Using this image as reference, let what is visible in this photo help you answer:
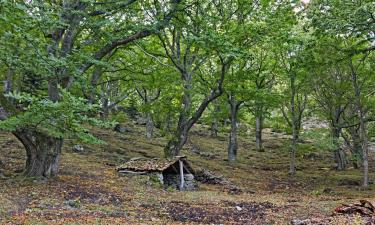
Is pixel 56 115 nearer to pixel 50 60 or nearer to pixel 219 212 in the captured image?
pixel 50 60

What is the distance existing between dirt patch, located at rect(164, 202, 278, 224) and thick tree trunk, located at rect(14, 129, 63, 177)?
548 cm

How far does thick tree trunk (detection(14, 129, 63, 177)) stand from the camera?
15.2 metres

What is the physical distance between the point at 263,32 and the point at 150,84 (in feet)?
31.7

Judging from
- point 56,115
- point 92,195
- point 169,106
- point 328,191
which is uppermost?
point 169,106

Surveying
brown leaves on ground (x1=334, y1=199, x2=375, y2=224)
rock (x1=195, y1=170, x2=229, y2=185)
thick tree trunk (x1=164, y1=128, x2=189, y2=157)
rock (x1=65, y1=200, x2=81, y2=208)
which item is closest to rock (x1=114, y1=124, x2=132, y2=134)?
thick tree trunk (x1=164, y1=128, x2=189, y2=157)

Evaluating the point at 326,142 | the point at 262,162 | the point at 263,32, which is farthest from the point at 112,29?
the point at 262,162

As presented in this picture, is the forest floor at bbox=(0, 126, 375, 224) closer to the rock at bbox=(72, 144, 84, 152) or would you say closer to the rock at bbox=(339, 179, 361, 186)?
the rock at bbox=(339, 179, 361, 186)

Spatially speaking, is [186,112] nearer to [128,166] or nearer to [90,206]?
[128,166]

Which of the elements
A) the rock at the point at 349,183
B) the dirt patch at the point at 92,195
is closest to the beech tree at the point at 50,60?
the dirt patch at the point at 92,195

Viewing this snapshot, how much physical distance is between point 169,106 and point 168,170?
563 centimetres

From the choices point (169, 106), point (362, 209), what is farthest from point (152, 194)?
point (169, 106)

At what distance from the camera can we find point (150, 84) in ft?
85.3

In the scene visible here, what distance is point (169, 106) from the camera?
24781mm

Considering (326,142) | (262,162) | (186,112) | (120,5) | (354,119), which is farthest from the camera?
(262,162)
